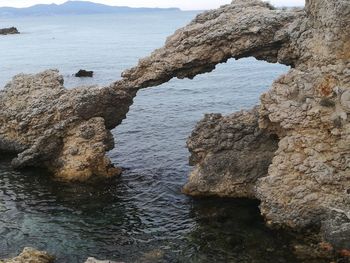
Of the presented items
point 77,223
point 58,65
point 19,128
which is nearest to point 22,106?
point 19,128

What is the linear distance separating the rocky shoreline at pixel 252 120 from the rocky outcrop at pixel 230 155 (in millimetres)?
60

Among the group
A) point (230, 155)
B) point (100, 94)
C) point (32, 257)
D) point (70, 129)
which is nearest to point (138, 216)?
point (230, 155)

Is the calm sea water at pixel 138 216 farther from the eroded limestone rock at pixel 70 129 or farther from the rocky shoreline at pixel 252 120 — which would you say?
the rocky shoreline at pixel 252 120

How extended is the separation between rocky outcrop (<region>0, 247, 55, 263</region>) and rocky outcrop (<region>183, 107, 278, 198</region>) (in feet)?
32.6

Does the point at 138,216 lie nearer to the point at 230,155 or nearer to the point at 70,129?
the point at 230,155

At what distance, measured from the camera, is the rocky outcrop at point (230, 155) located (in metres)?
27.8

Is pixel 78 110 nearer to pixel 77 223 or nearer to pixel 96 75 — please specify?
pixel 77 223

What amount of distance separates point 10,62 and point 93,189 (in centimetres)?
6779

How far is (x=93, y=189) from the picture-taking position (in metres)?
29.8

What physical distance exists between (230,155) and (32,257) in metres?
13.2

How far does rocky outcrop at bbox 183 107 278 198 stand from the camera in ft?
91.3

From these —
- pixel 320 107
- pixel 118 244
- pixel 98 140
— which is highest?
pixel 320 107

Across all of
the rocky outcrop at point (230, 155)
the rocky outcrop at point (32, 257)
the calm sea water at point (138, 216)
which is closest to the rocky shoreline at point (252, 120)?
the rocky outcrop at point (230, 155)

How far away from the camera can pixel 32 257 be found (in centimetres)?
2045
